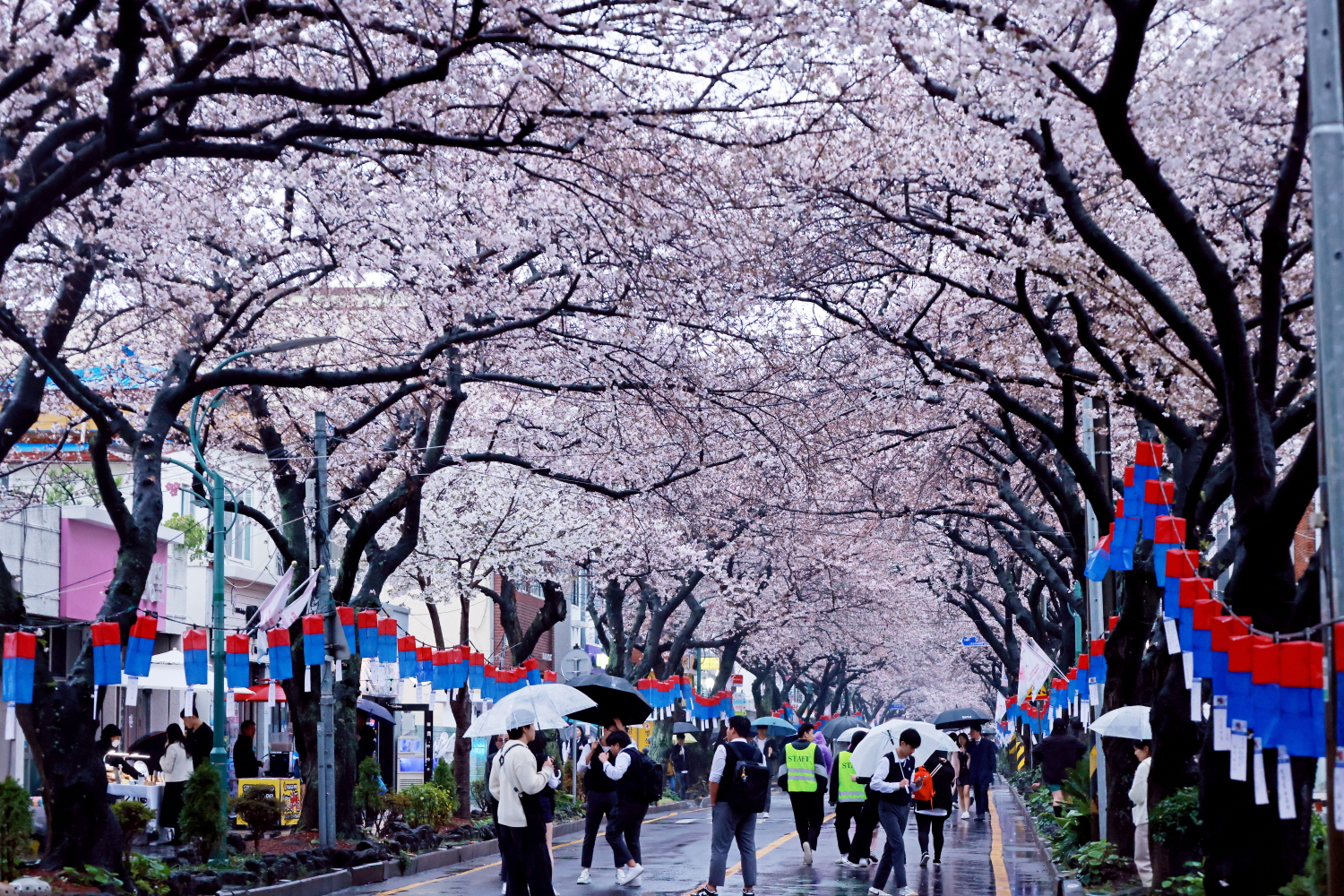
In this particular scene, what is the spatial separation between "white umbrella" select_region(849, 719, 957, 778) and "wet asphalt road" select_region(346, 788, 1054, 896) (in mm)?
1350

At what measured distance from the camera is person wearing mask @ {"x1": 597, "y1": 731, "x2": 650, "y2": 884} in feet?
59.0

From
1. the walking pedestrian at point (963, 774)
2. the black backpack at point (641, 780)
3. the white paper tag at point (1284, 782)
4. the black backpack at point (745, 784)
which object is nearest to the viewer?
the white paper tag at point (1284, 782)

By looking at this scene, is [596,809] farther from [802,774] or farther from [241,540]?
[241,540]

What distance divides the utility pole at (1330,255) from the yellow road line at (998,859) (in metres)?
11.2

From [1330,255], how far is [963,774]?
1214 inches

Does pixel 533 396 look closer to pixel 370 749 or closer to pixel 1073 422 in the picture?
pixel 370 749

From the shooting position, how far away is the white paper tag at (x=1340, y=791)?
7.14 m

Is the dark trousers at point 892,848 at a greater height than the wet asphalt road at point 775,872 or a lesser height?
greater

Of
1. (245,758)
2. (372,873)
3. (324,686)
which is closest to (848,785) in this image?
(372,873)

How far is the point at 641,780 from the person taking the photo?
59.5 feet

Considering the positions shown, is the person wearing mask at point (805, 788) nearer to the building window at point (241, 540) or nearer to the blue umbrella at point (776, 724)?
the blue umbrella at point (776, 724)

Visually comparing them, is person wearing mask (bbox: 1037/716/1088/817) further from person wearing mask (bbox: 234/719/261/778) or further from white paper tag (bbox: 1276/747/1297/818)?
white paper tag (bbox: 1276/747/1297/818)

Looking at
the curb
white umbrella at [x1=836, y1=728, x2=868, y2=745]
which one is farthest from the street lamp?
white umbrella at [x1=836, y1=728, x2=868, y2=745]

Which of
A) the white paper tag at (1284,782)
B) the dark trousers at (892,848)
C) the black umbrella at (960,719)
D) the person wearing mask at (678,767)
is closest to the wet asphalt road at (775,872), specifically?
the dark trousers at (892,848)
